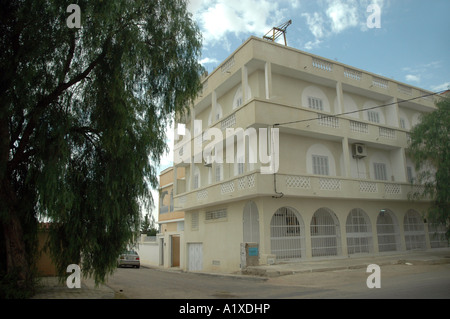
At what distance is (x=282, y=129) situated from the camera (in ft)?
56.6

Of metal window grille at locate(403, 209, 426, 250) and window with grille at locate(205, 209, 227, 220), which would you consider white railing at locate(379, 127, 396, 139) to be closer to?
metal window grille at locate(403, 209, 426, 250)

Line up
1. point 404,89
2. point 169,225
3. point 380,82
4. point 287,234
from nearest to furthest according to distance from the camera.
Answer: point 287,234
point 380,82
point 404,89
point 169,225

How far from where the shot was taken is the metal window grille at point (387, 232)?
20.2 meters

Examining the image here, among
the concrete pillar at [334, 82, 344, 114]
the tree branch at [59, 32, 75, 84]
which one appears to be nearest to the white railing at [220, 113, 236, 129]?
the concrete pillar at [334, 82, 344, 114]

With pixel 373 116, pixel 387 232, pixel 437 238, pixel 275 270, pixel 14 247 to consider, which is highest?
pixel 373 116

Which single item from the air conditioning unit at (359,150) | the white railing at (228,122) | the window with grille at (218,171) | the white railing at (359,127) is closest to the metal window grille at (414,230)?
the air conditioning unit at (359,150)

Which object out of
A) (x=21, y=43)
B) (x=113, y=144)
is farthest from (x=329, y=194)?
(x=21, y=43)

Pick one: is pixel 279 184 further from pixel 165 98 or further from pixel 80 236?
pixel 80 236

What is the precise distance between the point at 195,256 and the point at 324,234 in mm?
8408

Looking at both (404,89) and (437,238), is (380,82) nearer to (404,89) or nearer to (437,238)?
(404,89)

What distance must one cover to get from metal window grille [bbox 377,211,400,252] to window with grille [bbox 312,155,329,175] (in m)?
4.36

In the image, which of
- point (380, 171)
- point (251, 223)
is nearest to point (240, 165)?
point (251, 223)

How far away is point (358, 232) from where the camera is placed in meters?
19.1
